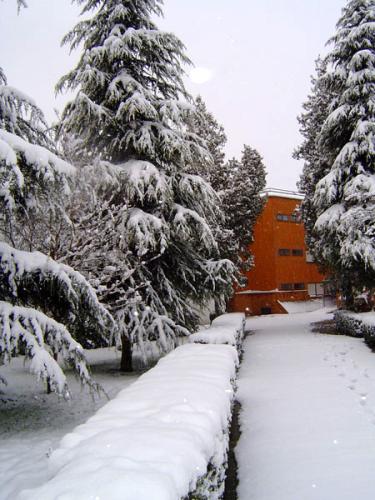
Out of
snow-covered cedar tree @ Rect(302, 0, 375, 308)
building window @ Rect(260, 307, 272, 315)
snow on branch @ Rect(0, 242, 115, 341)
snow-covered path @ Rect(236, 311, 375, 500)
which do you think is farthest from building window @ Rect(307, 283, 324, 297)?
snow on branch @ Rect(0, 242, 115, 341)

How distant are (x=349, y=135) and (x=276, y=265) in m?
16.5

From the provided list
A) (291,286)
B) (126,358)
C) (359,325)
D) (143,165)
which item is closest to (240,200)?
(359,325)

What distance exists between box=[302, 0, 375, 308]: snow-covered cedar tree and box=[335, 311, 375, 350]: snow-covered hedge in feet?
4.58

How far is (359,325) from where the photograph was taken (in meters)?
14.1

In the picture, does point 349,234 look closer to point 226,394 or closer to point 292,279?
→ point 226,394

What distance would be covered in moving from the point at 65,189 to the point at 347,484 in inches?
181

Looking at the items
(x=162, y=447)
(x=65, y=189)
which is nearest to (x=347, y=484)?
(x=162, y=447)

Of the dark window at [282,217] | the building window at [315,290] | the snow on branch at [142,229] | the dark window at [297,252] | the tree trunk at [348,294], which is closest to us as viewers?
the snow on branch at [142,229]

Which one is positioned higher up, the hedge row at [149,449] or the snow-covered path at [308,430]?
the hedge row at [149,449]

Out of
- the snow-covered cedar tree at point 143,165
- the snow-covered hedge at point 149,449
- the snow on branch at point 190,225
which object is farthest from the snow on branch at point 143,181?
the snow-covered hedge at point 149,449

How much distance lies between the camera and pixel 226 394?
13.8ft

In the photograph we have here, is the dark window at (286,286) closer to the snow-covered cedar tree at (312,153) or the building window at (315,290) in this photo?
the building window at (315,290)

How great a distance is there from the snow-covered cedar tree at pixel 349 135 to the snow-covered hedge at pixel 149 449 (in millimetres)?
11477

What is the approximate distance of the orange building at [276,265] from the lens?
104ft
